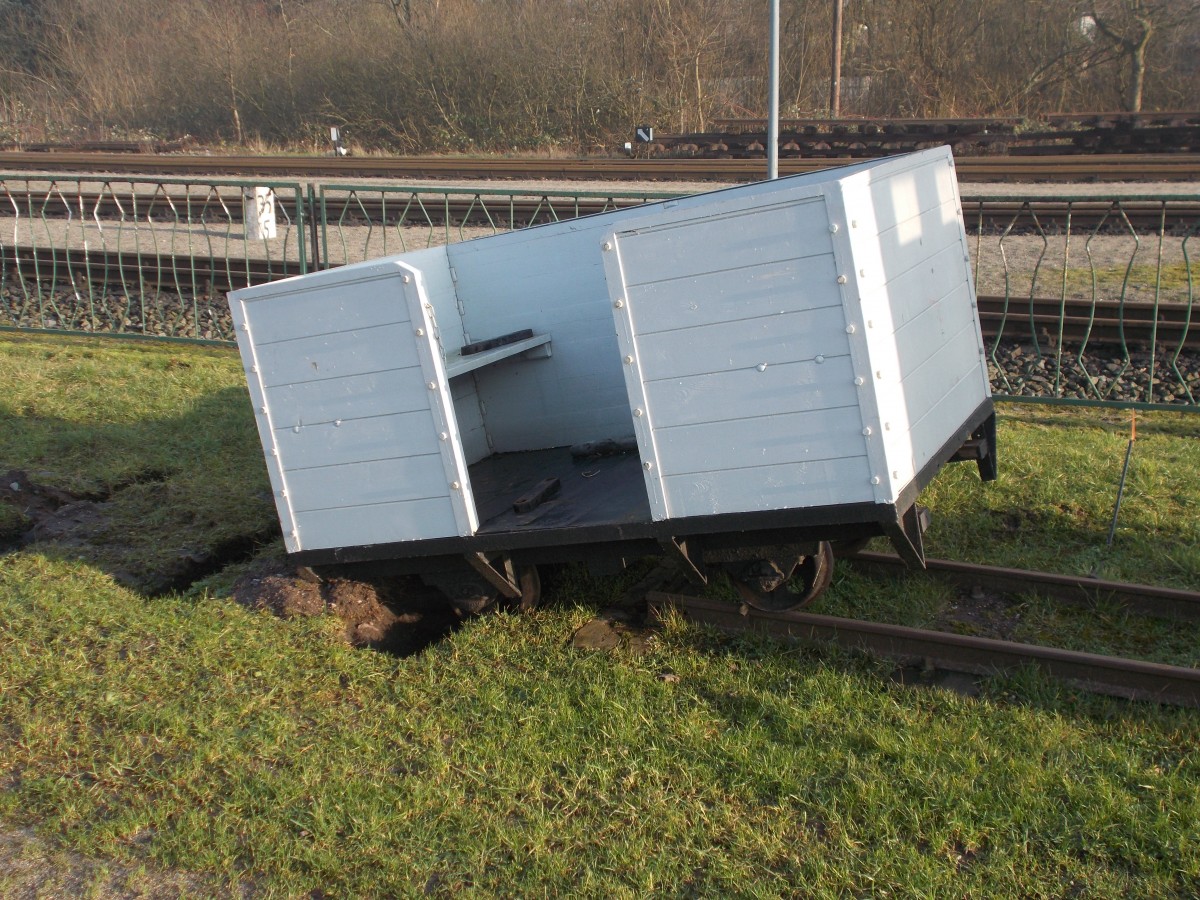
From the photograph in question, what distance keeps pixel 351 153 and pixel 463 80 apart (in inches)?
203

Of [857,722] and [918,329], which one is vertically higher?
[918,329]

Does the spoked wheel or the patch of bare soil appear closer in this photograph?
the patch of bare soil

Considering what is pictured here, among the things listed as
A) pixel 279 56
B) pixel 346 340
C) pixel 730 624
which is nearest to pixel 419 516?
pixel 346 340

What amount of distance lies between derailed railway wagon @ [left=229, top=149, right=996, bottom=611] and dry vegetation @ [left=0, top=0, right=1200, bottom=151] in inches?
1219

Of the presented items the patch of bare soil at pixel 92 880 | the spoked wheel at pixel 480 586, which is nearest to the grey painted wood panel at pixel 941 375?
the spoked wheel at pixel 480 586

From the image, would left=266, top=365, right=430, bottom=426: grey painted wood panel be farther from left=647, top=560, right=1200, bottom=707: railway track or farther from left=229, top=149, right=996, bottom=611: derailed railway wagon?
left=647, top=560, right=1200, bottom=707: railway track

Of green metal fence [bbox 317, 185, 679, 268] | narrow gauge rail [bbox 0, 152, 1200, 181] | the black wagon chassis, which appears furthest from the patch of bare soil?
narrow gauge rail [bbox 0, 152, 1200, 181]

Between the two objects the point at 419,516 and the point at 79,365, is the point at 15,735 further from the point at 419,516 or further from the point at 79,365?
the point at 79,365

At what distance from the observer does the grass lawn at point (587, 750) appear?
361 cm

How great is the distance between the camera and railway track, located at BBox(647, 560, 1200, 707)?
4.43m

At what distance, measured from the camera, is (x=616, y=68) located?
35594 millimetres

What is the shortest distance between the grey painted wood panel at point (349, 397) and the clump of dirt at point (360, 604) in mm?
897

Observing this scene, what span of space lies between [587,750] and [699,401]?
1.50 meters

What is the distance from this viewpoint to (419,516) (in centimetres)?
516
